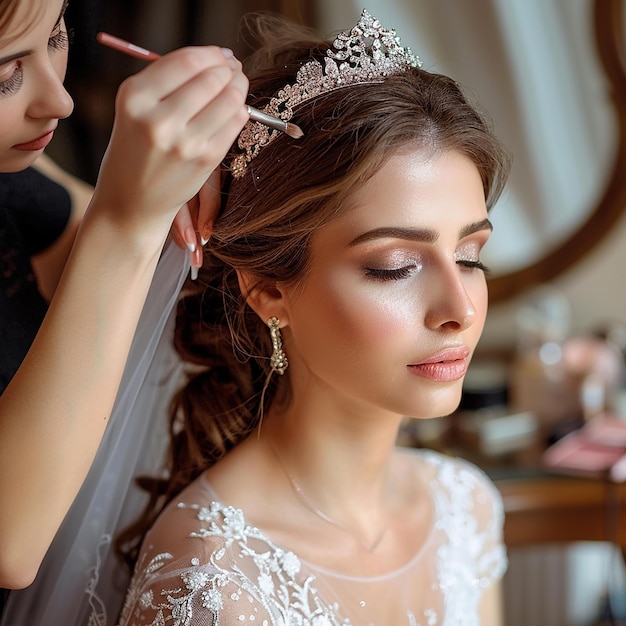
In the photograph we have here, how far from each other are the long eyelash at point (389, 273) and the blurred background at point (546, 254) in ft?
2.91

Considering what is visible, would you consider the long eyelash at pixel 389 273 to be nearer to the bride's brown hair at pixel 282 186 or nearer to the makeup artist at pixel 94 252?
the bride's brown hair at pixel 282 186

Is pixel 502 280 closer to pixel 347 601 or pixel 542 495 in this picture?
pixel 542 495

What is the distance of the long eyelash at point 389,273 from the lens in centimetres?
102

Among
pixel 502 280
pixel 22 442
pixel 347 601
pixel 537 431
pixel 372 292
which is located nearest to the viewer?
pixel 22 442

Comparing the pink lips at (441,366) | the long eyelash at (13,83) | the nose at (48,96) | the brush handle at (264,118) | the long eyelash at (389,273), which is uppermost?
the long eyelash at (13,83)

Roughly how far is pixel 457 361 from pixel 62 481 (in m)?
0.51

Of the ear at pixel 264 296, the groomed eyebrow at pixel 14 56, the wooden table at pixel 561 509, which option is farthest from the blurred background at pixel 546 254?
the groomed eyebrow at pixel 14 56

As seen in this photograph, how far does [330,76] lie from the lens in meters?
1.03

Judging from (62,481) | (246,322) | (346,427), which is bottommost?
(346,427)

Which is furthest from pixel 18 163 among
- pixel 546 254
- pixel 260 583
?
pixel 546 254

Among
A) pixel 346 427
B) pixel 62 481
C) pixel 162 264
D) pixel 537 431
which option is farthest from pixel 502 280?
pixel 62 481

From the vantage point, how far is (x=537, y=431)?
2.14 metres

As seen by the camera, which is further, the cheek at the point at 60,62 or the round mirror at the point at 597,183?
the round mirror at the point at 597,183

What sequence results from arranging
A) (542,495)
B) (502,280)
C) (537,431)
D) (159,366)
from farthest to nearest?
(502,280) < (537,431) < (542,495) < (159,366)
